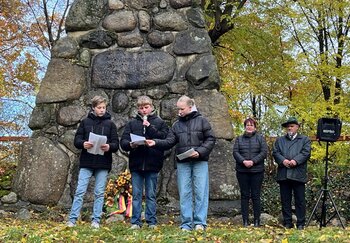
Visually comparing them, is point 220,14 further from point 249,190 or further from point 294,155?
point 249,190

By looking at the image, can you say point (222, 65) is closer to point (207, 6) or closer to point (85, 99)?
point (207, 6)

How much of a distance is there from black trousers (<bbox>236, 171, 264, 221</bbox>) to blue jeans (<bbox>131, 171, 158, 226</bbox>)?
4.22 ft

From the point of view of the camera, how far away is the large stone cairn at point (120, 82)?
23.8 ft

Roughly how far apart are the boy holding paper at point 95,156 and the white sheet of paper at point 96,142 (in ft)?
0.04

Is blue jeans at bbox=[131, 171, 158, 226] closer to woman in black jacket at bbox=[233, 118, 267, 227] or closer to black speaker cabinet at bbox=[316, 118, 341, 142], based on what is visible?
woman in black jacket at bbox=[233, 118, 267, 227]

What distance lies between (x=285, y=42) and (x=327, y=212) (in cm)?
978

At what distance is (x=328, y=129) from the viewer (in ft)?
22.3

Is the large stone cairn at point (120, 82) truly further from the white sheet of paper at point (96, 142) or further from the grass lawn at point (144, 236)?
the grass lawn at point (144, 236)

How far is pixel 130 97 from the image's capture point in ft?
24.4

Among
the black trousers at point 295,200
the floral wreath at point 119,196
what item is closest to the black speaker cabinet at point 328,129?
the black trousers at point 295,200

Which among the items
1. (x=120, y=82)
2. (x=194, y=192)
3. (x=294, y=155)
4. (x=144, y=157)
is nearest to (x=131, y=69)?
(x=120, y=82)

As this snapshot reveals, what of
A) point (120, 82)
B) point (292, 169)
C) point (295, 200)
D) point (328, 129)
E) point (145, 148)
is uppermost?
point (120, 82)

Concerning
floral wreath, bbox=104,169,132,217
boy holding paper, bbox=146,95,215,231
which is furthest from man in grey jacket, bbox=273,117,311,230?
floral wreath, bbox=104,169,132,217

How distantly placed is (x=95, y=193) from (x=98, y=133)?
735 mm
